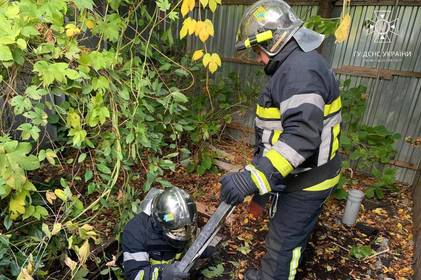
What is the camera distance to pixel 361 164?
4.09 meters

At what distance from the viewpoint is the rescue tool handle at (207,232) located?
1871mm

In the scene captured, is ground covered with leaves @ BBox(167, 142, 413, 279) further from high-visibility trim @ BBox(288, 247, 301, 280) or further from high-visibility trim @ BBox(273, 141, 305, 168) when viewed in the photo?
high-visibility trim @ BBox(273, 141, 305, 168)

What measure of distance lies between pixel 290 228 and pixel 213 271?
102cm

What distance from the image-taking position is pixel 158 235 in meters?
2.33

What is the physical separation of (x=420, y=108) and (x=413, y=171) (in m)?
0.96

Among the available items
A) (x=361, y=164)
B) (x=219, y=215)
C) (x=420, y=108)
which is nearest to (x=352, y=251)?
(x=361, y=164)

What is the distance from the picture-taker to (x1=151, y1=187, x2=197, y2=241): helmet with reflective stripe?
2188mm

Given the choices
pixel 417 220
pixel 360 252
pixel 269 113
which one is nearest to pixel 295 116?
pixel 269 113

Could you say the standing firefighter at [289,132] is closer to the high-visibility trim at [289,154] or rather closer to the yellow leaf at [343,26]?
the high-visibility trim at [289,154]

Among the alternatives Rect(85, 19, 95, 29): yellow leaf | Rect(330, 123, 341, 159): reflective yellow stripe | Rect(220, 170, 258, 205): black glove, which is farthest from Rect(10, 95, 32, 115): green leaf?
Rect(330, 123, 341, 159): reflective yellow stripe

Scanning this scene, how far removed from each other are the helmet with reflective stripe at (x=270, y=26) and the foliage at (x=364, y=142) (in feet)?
8.04

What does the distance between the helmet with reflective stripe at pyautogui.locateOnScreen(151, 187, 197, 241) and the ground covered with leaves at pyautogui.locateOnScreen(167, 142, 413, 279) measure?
76 centimetres

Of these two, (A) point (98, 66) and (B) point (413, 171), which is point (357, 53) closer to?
(B) point (413, 171)

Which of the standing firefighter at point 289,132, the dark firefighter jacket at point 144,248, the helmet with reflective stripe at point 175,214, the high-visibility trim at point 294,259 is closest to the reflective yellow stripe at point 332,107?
the standing firefighter at point 289,132
